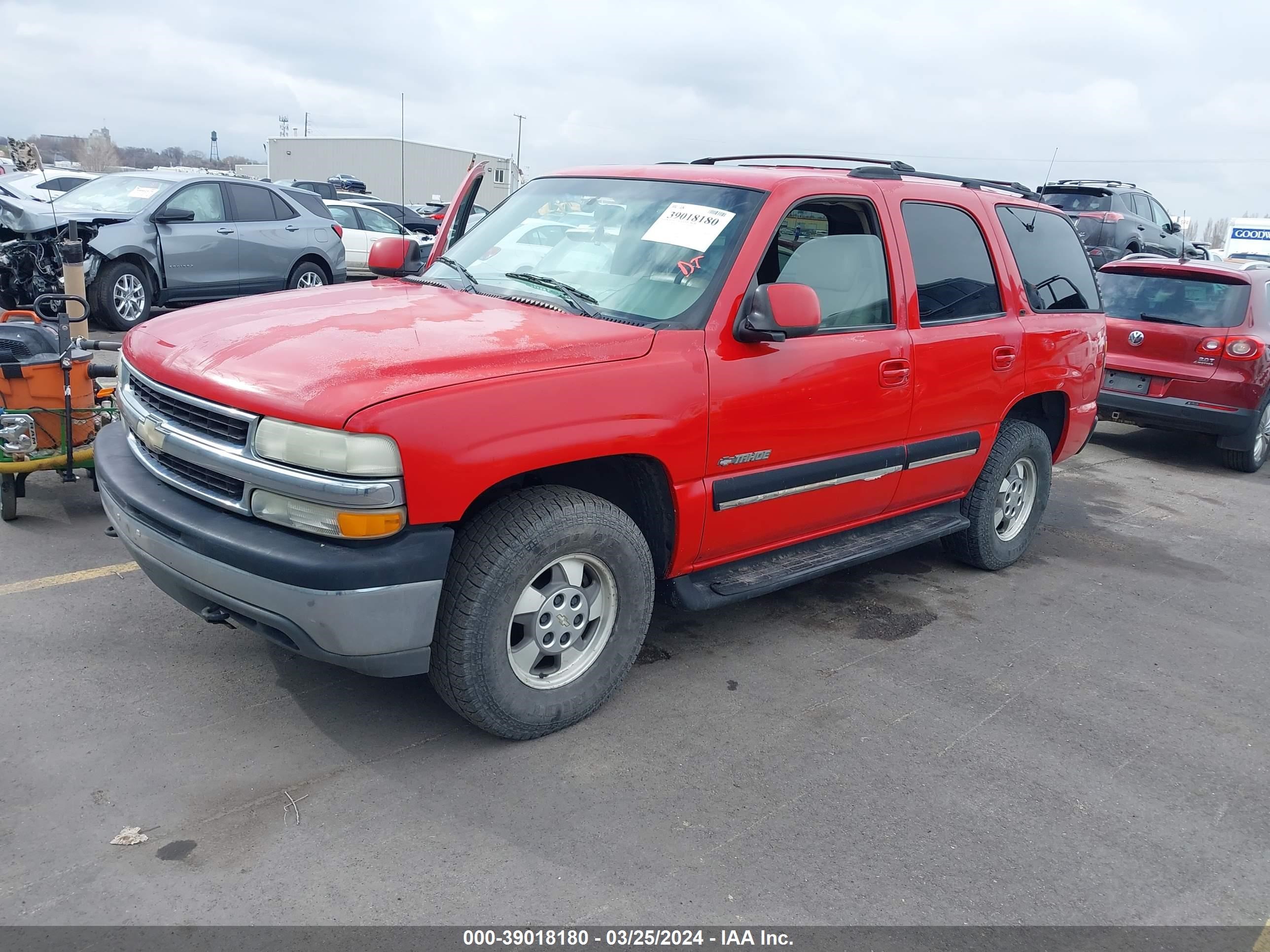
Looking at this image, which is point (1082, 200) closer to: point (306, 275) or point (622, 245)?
point (306, 275)

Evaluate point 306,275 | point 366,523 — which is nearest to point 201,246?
point 306,275

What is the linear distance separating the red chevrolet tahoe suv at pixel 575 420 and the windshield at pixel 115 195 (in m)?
7.30

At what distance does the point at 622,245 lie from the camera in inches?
157

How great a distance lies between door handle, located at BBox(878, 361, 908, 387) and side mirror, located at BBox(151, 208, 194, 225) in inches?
354

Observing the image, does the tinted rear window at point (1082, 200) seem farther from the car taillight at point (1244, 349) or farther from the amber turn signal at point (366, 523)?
the amber turn signal at point (366, 523)

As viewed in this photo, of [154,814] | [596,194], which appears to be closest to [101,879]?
[154,814]

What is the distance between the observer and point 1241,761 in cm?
371

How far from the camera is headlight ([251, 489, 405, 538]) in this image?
2842mm

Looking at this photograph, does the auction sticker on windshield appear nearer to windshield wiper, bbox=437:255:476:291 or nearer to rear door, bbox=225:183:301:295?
windshield wiper, bbox=437:255:476:291

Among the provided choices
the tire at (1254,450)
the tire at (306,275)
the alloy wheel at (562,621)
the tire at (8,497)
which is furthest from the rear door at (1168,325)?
the tire at (306,275)

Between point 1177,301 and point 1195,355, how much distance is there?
1.86 ft

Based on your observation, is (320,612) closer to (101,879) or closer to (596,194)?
(101,879)
